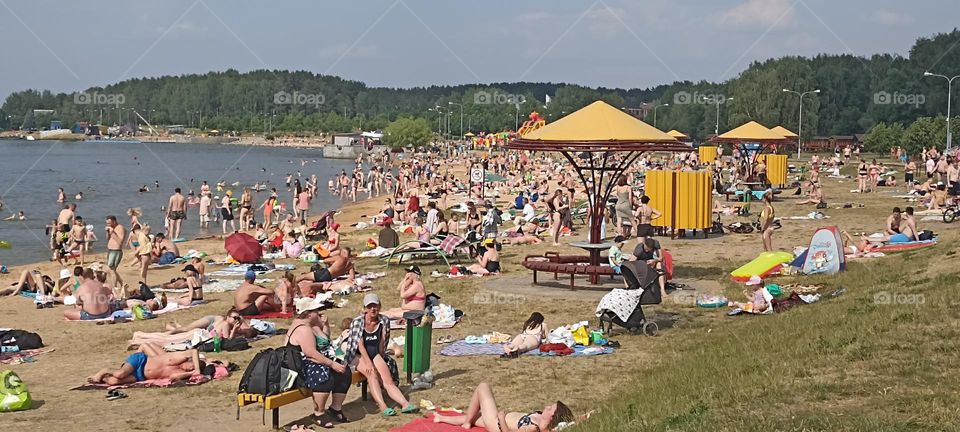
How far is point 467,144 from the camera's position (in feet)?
403

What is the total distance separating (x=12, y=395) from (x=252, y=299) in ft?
17.2

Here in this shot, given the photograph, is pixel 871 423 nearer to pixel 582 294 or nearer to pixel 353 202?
pixel 582 294

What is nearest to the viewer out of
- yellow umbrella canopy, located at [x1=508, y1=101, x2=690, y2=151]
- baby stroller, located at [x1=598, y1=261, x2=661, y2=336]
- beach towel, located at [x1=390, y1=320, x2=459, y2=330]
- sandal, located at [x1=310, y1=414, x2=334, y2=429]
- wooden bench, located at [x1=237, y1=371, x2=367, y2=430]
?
wooden bench, located at [x1=237, y1=371, x2=367, y2=430]

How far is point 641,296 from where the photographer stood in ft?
41.5

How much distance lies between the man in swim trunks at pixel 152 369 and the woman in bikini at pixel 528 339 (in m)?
3.26

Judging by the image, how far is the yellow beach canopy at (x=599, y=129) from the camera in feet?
49.6

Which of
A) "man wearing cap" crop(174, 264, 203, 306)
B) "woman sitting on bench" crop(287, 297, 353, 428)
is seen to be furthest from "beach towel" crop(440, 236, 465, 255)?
"woman sitting on bench" crop(287, 297, 353, 428)

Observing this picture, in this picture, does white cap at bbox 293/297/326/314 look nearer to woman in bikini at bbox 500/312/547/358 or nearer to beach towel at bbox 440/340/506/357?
beach towel at bbox 440/340/506/357

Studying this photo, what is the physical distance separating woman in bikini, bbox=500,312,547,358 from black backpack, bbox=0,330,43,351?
6066 millimetres

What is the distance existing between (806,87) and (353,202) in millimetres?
58790

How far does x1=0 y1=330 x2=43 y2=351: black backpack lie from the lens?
13.1m

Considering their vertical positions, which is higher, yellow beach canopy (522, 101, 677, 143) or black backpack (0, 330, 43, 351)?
yellow beach canopy (522, 101, 677, 143)

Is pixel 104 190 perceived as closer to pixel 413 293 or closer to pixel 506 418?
pixel 413 293

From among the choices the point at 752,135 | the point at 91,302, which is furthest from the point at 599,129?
the point at 752,135
